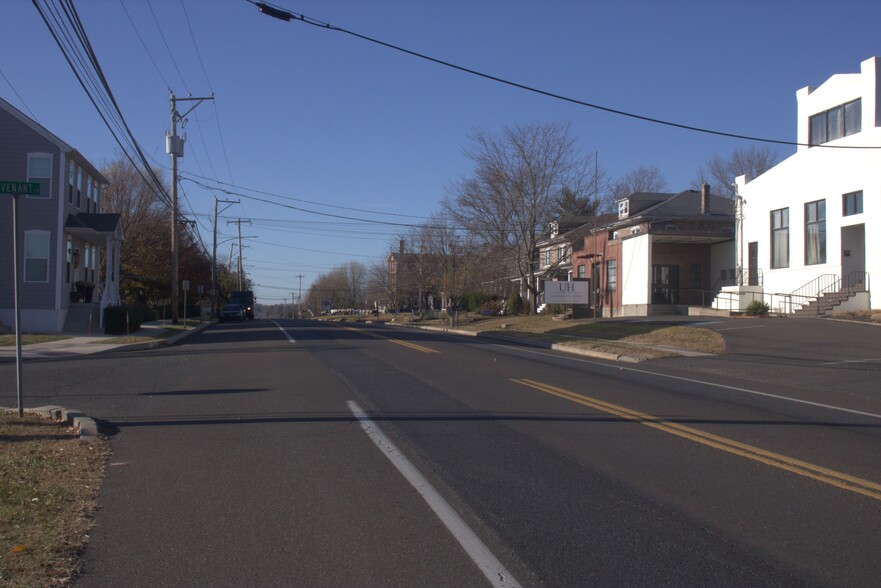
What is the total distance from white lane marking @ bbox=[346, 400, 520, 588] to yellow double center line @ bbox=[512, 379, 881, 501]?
3762 millimetres

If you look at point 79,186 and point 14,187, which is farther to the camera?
point 79,186

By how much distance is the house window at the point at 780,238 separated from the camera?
1372 inches

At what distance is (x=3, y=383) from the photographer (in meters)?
14.8

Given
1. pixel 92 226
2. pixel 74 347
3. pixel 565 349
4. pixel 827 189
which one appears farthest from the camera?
pixel 92 226

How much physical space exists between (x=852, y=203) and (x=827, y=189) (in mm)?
1521

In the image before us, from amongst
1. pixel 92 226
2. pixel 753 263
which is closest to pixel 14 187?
pixel 92 226

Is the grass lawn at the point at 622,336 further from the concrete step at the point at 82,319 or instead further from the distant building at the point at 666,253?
the concrete step at the point at 82,319

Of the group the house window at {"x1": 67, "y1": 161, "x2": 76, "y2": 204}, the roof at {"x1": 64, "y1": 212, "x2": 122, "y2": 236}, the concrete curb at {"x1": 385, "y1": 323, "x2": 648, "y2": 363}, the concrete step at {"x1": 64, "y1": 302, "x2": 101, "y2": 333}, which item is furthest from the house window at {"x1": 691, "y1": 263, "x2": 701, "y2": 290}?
the house window at {"x1": 67, "y1": 161, "x2": 76, "y2": 204}

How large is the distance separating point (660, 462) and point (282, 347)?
61.0ft

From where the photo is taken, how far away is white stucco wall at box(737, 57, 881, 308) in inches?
1145

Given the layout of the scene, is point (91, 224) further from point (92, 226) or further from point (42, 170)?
point (42, 170)

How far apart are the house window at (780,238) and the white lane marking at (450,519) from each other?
100.0 ft

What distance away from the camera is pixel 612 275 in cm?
4791

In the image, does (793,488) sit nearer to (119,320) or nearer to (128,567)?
(128,567)
